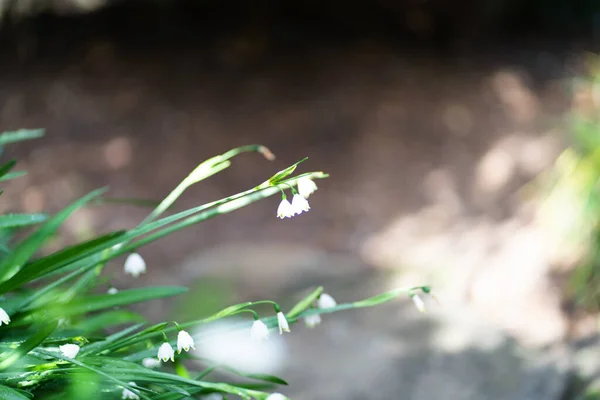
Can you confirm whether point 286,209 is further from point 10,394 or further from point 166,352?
point 10,394

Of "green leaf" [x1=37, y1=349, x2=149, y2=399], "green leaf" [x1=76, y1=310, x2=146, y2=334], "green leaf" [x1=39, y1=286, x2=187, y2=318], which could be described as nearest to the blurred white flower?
"green leaf" [x1=76, y1=310, x2=146, y2=334]

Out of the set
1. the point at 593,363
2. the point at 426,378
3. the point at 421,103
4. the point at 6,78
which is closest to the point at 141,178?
the point at 6,78

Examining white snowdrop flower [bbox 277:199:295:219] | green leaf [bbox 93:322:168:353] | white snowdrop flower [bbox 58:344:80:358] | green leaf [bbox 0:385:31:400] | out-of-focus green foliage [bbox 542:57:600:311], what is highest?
out-of-focus green foliage [bbox 542:57:600:311]

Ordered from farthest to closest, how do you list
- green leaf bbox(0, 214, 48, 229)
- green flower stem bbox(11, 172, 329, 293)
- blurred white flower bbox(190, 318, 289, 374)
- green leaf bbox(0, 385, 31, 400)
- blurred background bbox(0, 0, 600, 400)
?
blurred background bbox(0, 0, 600, 400), blurred white flower bbox(190, 318, 289, 374), green leaf bbox(0, 214, 48, 229), green flower stem bbox(11, 172, 329, 293), green leaf bbox(0, 385, 31, 400)

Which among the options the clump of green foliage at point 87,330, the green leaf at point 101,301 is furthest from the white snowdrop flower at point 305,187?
the green leaf at point 101,301

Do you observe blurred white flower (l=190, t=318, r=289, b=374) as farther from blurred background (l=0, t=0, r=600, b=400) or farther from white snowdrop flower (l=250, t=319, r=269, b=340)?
white snowdrop flower (l=250, t=319, r=269, b=340)

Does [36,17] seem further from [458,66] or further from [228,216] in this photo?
[458,66]

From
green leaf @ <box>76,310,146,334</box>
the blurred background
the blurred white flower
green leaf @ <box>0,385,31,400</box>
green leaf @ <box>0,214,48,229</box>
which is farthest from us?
the blurred background
